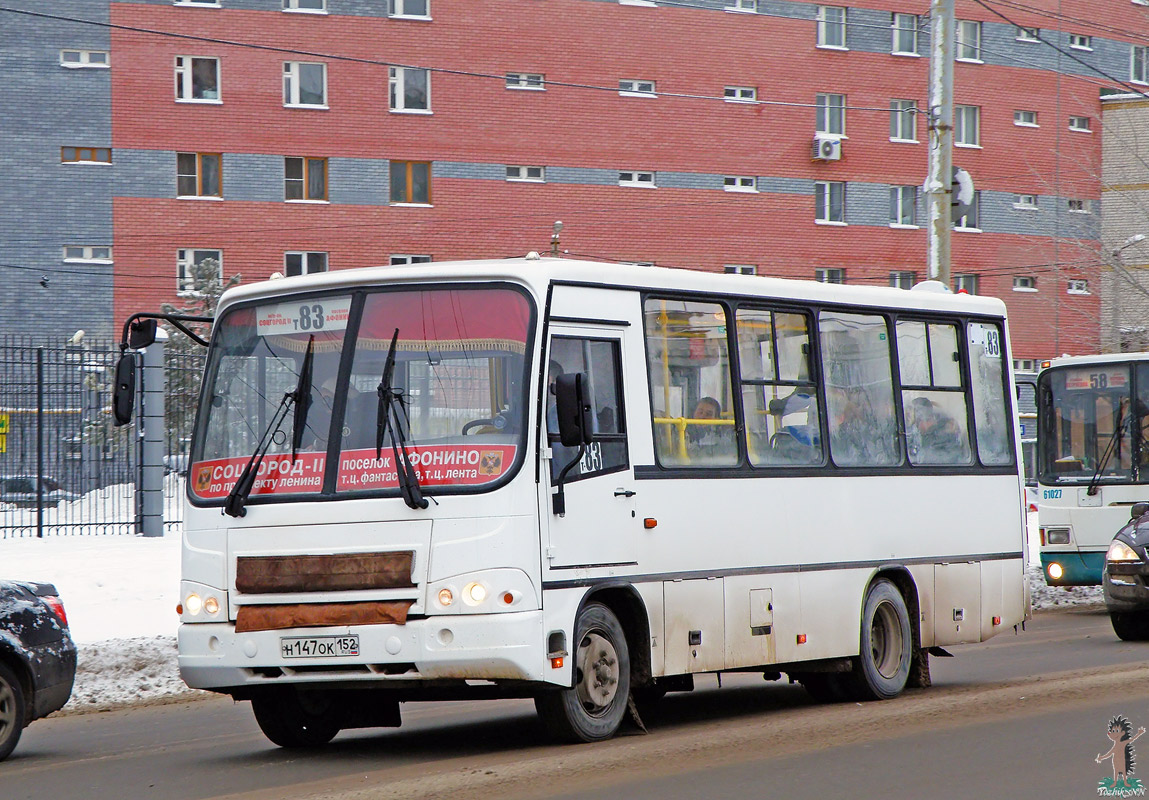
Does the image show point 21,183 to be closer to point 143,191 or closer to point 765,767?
point 143,191

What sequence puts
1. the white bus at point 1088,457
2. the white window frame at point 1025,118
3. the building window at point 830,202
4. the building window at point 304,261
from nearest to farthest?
the white bus at point 1088,457 < the building window at point 304,261 < the building window at point 830,202 < the white window frame at point 1025,118

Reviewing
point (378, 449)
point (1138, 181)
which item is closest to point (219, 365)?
point (378, 449)

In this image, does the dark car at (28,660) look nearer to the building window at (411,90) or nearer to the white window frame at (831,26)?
the building window at (411,90)

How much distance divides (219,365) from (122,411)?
24.9 inches

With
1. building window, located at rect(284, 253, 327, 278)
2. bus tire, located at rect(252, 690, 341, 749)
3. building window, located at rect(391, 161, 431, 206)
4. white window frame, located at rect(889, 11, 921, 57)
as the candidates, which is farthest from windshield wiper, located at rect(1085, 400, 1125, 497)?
white window frame, located at rect(889, 11, 921, 57)

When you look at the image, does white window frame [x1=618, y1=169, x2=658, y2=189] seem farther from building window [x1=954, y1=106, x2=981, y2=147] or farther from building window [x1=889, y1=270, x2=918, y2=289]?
building window [x1=954, y1=106, x2=981, y2=147]

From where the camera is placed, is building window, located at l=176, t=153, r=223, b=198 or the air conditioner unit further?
the air conditioner unit

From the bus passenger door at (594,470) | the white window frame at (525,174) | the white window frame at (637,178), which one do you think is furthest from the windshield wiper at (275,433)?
the white window frame at (637,178)

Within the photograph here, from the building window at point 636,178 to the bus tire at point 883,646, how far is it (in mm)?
38869

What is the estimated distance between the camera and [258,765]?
362 inches

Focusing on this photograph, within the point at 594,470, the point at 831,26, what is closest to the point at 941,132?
the point at 594,470

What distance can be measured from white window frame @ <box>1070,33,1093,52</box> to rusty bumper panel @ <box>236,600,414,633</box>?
55.0 metres

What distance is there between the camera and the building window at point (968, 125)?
56588mm

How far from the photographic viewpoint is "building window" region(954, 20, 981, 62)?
56719 mm
